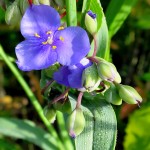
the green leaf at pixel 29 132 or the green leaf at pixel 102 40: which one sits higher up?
the green leaf at pixel 102 40

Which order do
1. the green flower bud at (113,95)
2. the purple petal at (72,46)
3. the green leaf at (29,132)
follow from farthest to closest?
the green leaf at (29,132) → the green flower bud at (113,95) → the purple petal at (72,46)

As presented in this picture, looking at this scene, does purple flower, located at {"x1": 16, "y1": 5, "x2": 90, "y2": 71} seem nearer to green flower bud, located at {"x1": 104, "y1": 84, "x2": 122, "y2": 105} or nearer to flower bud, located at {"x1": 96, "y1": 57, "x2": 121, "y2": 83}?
flower bud, located at {"x1": 96, "y1": 57, "x2": 121, "y2": 83}

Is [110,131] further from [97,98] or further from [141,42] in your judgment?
[141,42]

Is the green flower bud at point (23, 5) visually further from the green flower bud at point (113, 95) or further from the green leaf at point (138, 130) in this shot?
the green leaf at point (138, 130)

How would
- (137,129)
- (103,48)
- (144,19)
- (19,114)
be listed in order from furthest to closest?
(19,114), (144,19), (137,129), (103,48)

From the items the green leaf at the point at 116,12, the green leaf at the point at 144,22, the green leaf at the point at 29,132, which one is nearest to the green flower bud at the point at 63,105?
the green leaf at the point at 116,12

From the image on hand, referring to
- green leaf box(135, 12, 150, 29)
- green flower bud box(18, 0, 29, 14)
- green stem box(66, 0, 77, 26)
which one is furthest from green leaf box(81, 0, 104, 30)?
green leaf box(135, 12, 150, 29)

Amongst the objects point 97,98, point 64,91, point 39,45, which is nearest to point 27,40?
point 39,45
